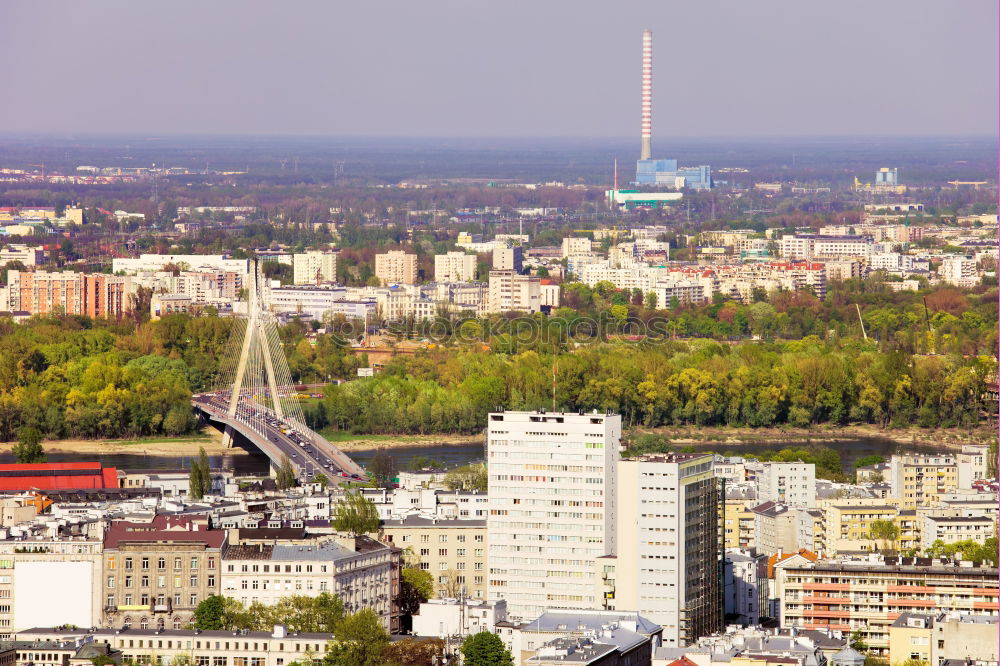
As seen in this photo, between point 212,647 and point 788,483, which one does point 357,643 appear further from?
point 788,483

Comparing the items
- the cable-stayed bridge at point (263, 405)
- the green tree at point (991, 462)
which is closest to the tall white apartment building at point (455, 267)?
the cable-stayed bridge at point (263, 405)

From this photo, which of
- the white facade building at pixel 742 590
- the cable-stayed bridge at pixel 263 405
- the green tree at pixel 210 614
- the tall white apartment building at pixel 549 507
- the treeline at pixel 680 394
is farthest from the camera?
the treeline at pixel 680 394

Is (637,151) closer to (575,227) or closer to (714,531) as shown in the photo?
(575,227)

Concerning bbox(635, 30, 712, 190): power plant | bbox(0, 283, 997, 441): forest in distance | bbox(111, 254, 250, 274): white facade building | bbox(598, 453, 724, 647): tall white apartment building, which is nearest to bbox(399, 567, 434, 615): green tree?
bbox(598, 453, 724, 647): tall white apartment building

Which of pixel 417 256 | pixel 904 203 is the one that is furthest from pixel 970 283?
pixel 904 203

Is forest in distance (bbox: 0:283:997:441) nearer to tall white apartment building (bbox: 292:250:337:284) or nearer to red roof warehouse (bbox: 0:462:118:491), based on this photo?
red roof warehouse (bbox: 0:462:118:491)

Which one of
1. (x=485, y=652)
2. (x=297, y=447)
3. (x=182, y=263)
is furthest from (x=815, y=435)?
(x=182, y=263)

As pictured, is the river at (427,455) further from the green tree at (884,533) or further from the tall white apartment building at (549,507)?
the tall white apartment building at (549,507)
